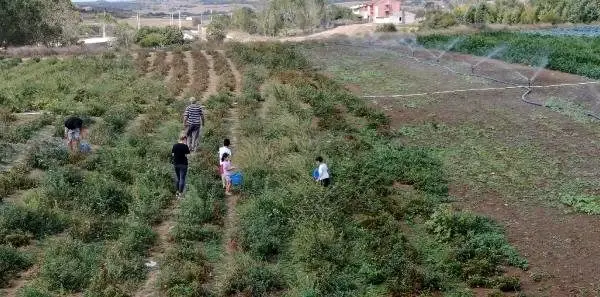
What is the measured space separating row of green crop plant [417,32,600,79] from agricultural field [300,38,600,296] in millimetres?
362

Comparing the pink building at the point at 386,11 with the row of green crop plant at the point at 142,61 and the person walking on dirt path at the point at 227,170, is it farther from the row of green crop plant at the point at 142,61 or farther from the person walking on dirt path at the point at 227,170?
the person walking on dirt path at the point at 227,170

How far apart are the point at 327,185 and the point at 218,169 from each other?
9.53ft

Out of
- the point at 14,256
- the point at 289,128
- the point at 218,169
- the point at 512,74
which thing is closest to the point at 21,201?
the point at 14,256

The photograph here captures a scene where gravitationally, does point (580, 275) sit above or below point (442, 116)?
below

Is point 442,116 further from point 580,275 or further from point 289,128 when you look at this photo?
point 580,275

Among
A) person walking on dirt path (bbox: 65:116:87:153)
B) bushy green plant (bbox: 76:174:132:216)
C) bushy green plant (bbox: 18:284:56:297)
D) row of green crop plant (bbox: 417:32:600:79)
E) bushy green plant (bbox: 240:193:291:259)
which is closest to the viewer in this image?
bushy green plant (bbox: 18:284:56:297)

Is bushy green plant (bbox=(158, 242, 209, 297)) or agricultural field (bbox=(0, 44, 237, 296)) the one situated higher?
agricultural field (bbox=(0, 44, 237, 296))

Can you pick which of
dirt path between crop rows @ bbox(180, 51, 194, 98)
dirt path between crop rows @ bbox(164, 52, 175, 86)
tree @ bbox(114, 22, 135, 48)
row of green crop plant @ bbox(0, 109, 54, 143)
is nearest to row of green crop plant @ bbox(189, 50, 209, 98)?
dirt path between crop rows @ bbox(180, 51, 194, 98)

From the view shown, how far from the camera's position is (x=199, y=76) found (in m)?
28.5

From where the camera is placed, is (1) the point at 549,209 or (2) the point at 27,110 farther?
(2) the point at 27,110

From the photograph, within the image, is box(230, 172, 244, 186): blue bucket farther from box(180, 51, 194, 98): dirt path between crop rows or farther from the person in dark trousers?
box(180, 51, 194, 98): dirt path between crop rows

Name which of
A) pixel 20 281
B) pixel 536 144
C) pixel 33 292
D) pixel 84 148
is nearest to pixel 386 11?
pixel 536 144

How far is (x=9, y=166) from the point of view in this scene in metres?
14.0

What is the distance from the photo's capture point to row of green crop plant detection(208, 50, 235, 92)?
83.0 feet
